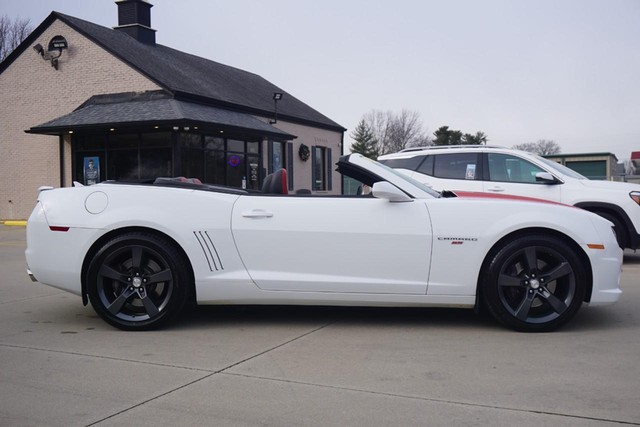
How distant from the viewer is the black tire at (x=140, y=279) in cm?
511

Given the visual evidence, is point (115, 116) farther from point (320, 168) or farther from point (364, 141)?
point (364, 141)

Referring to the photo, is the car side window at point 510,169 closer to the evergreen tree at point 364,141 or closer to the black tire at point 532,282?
the black tire at point 532,282

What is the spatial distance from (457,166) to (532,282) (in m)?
5.34

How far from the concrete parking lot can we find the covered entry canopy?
13.7m

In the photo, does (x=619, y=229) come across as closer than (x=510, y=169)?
Yes

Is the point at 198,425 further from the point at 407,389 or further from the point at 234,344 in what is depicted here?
the point at 234,344

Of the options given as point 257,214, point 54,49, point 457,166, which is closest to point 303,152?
point 54,49

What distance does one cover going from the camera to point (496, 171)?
984cm

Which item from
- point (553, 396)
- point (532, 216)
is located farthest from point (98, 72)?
point (553, 396)

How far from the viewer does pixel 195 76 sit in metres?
24.4

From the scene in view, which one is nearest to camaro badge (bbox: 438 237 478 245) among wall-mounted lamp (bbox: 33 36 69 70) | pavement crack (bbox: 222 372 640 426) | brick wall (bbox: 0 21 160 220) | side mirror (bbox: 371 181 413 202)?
side mirror (bbox: 371 181 413 202)

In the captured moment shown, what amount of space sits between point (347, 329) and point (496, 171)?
18.1ft

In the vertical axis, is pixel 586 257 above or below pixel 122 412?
above

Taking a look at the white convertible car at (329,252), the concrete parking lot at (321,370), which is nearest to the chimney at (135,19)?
the concrete parking lot at (321,370)
